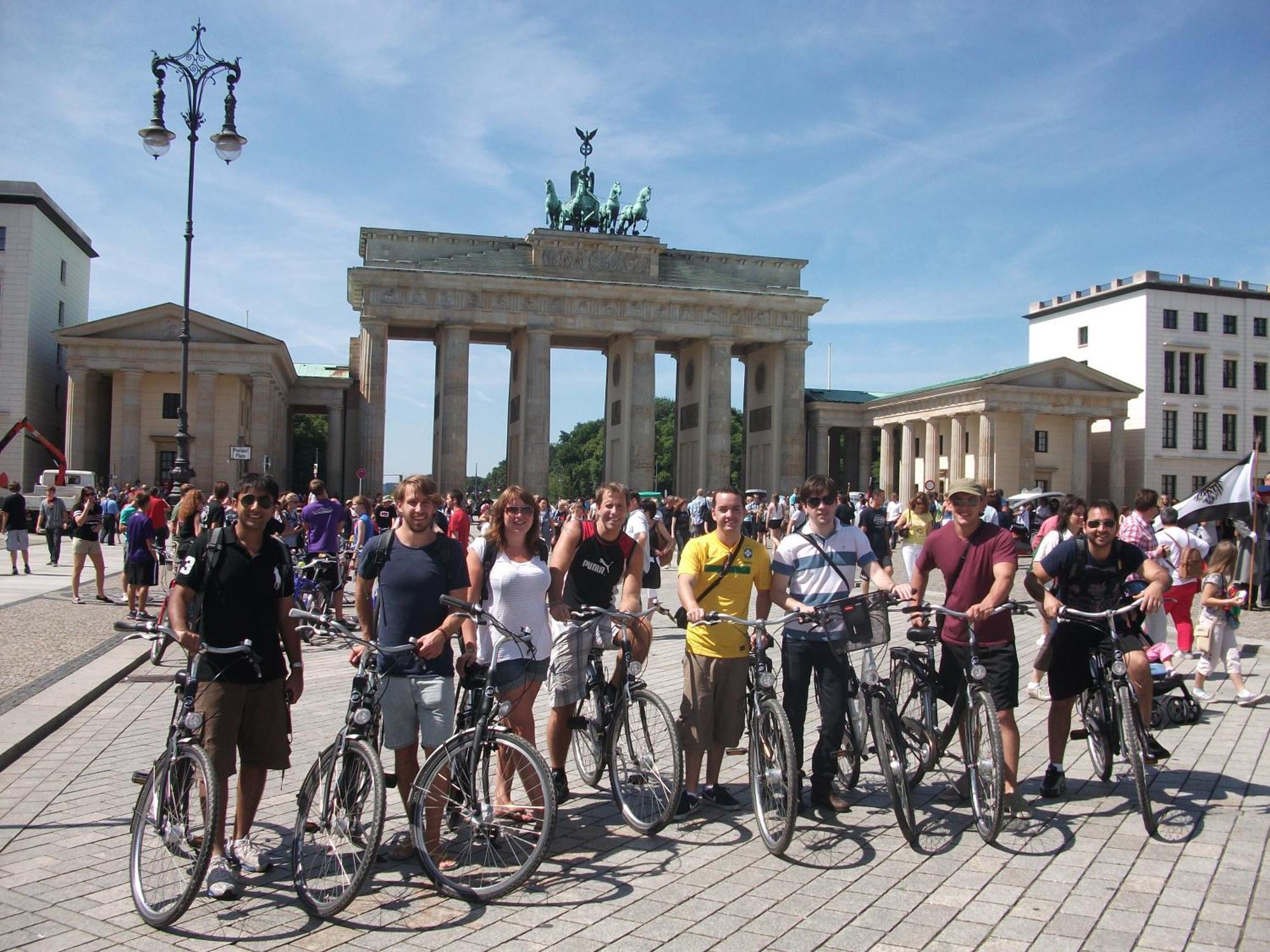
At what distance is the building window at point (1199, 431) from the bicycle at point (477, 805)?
72873 mm

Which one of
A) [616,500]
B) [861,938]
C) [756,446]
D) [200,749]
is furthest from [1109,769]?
[756,446]

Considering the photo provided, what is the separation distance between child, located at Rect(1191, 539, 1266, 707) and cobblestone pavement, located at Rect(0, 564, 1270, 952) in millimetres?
2795

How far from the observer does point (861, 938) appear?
178 inches

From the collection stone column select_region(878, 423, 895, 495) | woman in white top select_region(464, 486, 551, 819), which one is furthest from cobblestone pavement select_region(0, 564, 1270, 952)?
stone column select_region(878, 423, 895, 495)

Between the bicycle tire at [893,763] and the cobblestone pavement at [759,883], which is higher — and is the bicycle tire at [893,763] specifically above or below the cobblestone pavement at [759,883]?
above

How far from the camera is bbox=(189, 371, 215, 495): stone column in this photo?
5350 centimetres

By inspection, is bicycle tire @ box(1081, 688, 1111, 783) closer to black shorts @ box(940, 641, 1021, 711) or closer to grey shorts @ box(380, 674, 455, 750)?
black shorts @ box(940, 641, 1021, 711)

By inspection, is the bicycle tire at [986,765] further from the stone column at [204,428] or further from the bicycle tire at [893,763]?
the stone column at [204,428]

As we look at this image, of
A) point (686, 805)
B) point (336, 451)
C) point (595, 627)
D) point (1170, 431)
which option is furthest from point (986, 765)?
point (1170, 431)

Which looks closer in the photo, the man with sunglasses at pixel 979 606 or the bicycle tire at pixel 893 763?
the bicycle tire at pixel 893 763

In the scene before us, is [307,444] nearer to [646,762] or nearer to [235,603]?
[646,762]

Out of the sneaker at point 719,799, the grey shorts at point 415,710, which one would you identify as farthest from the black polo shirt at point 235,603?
the sneaker at point 719,799

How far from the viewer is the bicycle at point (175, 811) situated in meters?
4.78

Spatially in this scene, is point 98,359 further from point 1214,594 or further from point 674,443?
point 1214,594
